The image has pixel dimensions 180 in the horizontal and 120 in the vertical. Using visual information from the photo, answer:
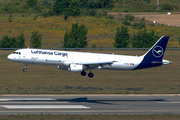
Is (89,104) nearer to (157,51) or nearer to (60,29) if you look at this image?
(157,51)

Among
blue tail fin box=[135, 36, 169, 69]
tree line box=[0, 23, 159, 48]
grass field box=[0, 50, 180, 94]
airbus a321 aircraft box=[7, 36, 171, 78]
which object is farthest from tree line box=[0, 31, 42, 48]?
blue tail fin box=[135, 36, 169, 69]

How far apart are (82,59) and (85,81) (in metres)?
20.7

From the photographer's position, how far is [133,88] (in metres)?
78.3

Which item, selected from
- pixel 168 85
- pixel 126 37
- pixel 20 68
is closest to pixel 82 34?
pixel 126 37

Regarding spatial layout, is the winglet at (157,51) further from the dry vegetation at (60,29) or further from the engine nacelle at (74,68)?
the dry vegetation at (60,29)

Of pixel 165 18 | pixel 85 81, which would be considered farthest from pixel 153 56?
pixel 165 18

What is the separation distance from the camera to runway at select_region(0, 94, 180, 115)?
5481 centimetres

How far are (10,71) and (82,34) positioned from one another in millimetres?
50663

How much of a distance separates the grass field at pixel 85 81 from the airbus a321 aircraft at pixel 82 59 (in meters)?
9.41

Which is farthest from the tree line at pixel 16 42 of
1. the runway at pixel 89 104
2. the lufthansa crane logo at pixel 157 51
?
the lufthansa crane logo at pixel 157 51

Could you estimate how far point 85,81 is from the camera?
277 ft

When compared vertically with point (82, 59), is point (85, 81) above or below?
below

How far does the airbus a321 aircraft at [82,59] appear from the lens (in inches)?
2446

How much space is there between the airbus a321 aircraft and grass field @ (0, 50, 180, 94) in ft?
30.9
